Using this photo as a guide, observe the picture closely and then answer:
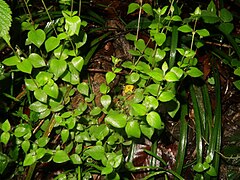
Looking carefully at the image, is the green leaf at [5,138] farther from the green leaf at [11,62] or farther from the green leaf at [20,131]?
the green leaf at [11,62]

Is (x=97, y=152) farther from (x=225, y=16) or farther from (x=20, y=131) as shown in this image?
(x=225, y=16)

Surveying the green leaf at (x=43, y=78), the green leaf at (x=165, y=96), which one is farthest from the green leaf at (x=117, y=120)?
the green leaf at (x=43, y=78)

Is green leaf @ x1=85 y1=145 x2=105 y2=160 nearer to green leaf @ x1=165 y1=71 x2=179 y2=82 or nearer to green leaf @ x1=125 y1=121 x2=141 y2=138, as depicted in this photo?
green leaf @ x1=125 y1=121 x2=141 y2=138

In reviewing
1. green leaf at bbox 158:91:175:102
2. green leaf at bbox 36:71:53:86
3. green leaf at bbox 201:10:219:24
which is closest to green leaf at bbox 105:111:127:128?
green leaf at bbox 158:91:175:102

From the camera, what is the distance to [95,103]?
1.38m

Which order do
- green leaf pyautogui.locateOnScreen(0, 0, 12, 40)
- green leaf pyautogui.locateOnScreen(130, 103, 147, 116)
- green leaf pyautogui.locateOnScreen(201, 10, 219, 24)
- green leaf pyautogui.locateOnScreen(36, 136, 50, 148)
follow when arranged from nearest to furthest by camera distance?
green leaf pyautogui.locateOnScreen(0, 0, 12, 40), green leaf pyautogui.locateOnScreen(130, 103, 147, 116), green leaf pyautogui.locateOnScreen(36, 136, 50, 148), green leaf pyautogui.locateOnScreen(201, 10, 219, 24)

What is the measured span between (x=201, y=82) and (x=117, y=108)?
1.29 ft

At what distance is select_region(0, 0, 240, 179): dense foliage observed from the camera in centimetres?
109

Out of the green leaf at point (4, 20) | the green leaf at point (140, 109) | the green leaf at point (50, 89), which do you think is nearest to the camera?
the green leaf at point (4, 20)

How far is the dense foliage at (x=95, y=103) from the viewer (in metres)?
1.09

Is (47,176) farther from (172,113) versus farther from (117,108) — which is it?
(172,113)

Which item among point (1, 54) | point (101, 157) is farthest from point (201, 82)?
point (1, 54)

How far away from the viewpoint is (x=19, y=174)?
1296 mm

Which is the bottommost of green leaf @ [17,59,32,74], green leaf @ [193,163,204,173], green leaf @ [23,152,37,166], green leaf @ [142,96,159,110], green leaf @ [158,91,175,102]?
green leaf @ [193,163,204,173]
